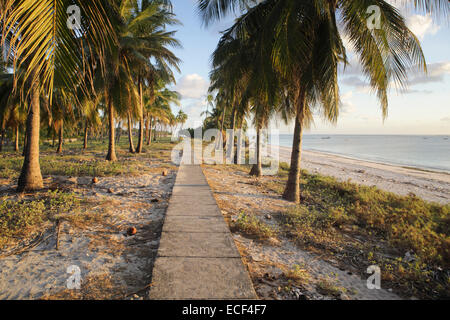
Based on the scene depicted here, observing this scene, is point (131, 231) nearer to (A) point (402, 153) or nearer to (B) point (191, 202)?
(B) point (191, 202)

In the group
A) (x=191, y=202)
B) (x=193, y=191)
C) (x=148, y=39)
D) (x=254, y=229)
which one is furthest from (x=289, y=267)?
(x=148, y=39)

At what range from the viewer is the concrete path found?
225 centimetres

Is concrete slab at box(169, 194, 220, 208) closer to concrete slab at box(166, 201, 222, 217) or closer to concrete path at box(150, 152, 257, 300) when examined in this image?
concrete slab at box(166, 201, 222, 217)

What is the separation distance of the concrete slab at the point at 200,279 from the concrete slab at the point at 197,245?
0.12 m

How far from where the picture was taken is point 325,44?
5406mm

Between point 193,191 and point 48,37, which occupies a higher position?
point 48,37

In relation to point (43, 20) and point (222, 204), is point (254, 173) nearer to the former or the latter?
point (222, 204)

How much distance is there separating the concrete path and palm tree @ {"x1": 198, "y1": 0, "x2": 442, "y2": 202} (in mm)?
3860

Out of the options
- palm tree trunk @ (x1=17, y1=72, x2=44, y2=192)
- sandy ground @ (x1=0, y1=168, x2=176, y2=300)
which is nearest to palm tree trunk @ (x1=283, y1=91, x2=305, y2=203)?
sandy ground @ (x1=0, y1=168, x2=176, y2=300)

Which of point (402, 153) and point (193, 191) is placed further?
point (402, 153)

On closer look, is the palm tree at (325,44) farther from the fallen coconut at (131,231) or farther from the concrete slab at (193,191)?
the fallen coconut at (131,231)

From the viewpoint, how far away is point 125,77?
969cm

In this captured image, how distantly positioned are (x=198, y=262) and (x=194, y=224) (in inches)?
49.0

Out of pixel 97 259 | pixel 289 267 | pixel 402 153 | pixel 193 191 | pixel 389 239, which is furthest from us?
pixel 402 153
